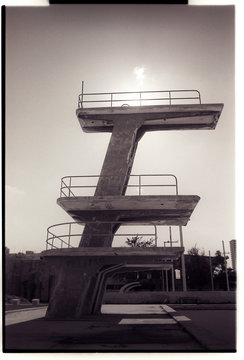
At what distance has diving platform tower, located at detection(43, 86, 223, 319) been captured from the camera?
1274 cm

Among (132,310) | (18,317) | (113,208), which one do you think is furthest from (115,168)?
(132,310)

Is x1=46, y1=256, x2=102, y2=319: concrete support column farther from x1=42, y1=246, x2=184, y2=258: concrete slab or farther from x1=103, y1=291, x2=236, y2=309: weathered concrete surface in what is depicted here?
x1=103, y1=291, x2=236, y2=309: weathered concrete surface

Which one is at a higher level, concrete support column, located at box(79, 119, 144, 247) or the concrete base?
concrete support column, located at box(79, 119, 144, 247)

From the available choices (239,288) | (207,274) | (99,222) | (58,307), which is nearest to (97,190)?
(99,222)

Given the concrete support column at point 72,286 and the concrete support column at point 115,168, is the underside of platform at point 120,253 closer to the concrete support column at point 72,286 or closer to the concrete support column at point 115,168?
the concrete support column at point 72,286

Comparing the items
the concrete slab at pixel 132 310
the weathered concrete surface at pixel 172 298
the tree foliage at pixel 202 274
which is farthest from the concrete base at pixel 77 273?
the tree foliage at pixel 202 274

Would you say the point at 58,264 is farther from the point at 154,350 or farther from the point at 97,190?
the point at 154,350

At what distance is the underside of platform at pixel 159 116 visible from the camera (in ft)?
46.5

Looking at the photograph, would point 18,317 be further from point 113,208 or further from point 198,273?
point 198,273

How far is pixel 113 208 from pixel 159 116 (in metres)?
4.30

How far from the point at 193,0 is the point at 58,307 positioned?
10.9 m

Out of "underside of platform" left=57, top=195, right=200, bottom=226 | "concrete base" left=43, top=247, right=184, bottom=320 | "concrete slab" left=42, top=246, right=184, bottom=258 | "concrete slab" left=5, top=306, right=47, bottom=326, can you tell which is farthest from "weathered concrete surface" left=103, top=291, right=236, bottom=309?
"concrete slab" left=42, top=246, right=184, bottom=258

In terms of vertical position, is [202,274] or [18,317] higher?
[18,317]

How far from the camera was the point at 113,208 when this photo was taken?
13133 mm
